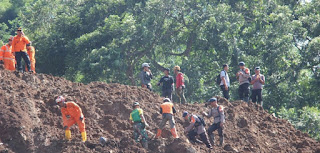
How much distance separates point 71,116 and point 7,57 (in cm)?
506

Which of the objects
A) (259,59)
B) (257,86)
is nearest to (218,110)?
(257,86)

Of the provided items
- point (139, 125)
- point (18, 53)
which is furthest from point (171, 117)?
point (18, 53)

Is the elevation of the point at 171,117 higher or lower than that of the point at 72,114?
lower

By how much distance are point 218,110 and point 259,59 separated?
9.94m

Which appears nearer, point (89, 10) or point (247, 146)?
point (247, 146)

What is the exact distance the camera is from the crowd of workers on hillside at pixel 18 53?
58.1ft

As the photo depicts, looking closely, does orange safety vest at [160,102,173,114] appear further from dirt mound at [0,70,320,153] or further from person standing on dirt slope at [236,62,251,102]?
person standing on dirt slope at [236,62,251,102]

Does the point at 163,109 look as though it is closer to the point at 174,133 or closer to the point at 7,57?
the point at 174,133

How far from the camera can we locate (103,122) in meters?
16.0

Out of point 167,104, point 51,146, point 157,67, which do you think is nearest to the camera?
point 51,146

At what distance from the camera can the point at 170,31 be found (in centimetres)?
2720

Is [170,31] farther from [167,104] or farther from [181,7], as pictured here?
[167,104]

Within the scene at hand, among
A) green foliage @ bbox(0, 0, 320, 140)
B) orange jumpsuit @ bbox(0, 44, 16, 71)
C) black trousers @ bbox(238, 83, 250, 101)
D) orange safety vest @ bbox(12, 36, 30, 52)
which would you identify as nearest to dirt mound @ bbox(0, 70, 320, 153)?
black trousers @ bbox(238, 83, 250, 101)

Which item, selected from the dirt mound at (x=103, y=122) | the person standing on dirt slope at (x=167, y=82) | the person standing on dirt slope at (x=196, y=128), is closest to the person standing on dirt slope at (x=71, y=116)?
the dirt mound at (x=103, y=122)
